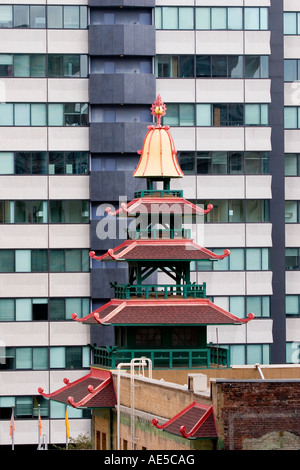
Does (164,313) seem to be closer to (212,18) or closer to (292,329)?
(292,329)

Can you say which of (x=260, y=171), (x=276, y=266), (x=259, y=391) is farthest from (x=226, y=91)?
(x=259, y=391)

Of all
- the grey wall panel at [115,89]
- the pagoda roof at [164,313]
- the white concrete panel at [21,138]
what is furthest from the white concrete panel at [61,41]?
the pagoda roof at [164,313]

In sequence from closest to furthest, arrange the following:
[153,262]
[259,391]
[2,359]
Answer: [259,391], [153,262], [2,359]

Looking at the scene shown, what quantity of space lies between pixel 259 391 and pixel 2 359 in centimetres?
5703

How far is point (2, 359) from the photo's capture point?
98.4m

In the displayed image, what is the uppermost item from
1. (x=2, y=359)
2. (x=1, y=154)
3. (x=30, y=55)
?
(x=30, y=55)

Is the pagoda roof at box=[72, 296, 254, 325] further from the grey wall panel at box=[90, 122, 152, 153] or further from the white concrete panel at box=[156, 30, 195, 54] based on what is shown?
the white concrete panel at box=[156, 30, 195, 54]

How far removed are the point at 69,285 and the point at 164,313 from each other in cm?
3906

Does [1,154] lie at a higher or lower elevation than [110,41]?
lower

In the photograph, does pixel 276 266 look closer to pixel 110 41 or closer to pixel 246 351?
pixel 246 351

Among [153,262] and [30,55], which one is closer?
[153,262]

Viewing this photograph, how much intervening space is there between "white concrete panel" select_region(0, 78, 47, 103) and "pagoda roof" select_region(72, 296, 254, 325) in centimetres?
4025

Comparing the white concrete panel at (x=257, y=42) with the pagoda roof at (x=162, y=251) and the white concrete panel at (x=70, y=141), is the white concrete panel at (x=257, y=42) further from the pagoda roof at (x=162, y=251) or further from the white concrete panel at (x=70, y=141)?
the pagoda roof at (x=162, y=251)

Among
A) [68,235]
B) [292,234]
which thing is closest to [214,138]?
[292,234]
